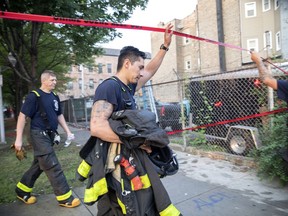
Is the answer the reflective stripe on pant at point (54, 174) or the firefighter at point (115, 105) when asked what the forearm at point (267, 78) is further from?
the reflective stripe on pant at point (54, 174)

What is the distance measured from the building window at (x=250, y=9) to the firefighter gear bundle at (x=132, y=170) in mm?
23586

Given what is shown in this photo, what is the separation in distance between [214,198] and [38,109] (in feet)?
9.86

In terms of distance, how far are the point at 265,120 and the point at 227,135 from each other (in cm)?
114

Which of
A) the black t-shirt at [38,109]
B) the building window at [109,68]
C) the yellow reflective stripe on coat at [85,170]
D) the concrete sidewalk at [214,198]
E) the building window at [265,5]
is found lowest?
the concrete sidewalk at [214,198]

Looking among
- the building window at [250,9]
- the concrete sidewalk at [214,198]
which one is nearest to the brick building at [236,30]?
the building window at [250,9]

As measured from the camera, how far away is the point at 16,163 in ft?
22.5

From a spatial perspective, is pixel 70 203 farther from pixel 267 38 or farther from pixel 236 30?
pixel 236 30

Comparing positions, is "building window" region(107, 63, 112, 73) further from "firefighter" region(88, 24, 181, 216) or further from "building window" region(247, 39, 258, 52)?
"firefighter" region(88, 24, 181, 216)

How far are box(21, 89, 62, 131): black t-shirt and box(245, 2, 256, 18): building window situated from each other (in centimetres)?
2250

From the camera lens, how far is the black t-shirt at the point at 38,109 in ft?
12.9

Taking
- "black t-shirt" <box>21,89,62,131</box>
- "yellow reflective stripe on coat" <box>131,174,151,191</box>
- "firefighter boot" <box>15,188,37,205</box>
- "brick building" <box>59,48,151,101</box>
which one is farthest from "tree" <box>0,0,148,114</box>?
"brick building" <box>59,48,151,101</box>

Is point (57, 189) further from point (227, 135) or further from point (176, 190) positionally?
point (227, 135)

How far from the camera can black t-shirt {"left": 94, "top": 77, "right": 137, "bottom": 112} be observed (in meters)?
2.11

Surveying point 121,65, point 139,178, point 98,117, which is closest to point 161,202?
point 139,178
